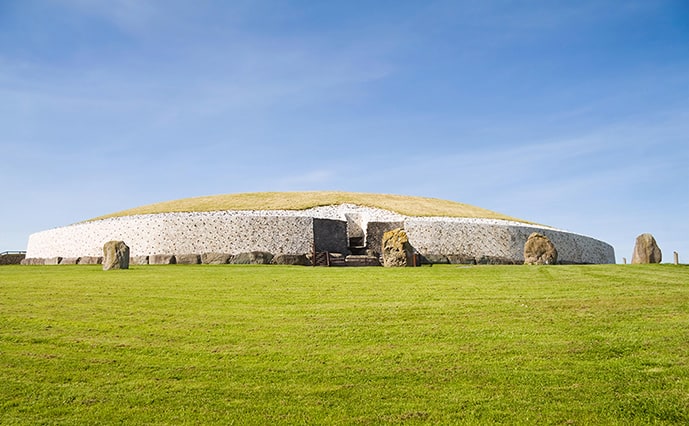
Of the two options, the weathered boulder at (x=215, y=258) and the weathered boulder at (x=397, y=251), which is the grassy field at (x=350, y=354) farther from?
the weathered boulder at (x=215, y=258)

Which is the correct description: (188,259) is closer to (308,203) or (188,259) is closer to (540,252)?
(308,203)

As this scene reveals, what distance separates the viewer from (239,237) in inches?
1284

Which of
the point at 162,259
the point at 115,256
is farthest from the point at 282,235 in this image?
the point at 115,256

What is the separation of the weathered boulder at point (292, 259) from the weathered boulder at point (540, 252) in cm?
1149

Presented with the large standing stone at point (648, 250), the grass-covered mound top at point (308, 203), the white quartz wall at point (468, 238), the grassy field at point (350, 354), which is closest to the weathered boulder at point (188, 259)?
the grass-covered mound top at point (308, 203)

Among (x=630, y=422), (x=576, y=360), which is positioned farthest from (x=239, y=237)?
(x=630, y=422)

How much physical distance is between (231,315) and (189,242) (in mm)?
19609

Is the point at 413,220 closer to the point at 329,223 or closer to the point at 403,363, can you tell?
the point at 329,223

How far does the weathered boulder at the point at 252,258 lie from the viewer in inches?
1230

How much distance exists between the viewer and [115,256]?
2509 centimetres

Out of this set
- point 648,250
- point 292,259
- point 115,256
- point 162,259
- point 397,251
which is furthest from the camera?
point 292,259

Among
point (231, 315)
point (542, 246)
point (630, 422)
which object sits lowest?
point (630, 422)

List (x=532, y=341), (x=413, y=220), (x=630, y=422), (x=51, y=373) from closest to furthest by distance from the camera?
(x=630, y=422) < (x=51, y=373) < (x=532, y=341) < (x=413, y=220)

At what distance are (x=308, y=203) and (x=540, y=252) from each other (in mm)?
17729
